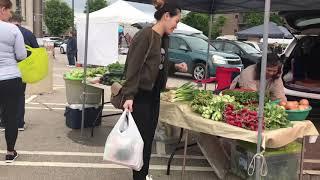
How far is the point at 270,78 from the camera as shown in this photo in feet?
18.1

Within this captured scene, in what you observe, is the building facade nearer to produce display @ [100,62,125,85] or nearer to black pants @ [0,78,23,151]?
produce display @ [100,62,125,85]

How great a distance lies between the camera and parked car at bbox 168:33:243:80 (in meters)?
16.7

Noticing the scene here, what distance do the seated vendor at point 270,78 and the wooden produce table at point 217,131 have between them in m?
0.91

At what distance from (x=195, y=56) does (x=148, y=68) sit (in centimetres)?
1324

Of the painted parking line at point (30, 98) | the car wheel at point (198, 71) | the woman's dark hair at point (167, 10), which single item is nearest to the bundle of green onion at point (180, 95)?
the woman's dark hair at point (167, 10)

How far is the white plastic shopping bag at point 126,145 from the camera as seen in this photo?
12.7ft

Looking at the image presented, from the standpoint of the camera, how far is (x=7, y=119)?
16.5 ft

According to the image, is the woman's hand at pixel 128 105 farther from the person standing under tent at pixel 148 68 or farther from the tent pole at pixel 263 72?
the tent pole at pixel 263 72

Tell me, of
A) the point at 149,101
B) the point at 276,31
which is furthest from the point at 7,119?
the point at 276,31

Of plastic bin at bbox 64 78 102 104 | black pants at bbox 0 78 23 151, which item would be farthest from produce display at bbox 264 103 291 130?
plastic bin at bbox 64 78 102 104

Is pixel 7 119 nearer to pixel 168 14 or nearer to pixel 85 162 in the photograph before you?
pixel 85 162

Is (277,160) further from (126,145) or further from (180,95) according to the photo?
(126,145)

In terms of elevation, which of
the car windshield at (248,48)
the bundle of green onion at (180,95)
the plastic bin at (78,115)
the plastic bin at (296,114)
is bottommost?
the plastic bin at (78,115)

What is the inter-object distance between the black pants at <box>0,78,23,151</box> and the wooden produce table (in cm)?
165
